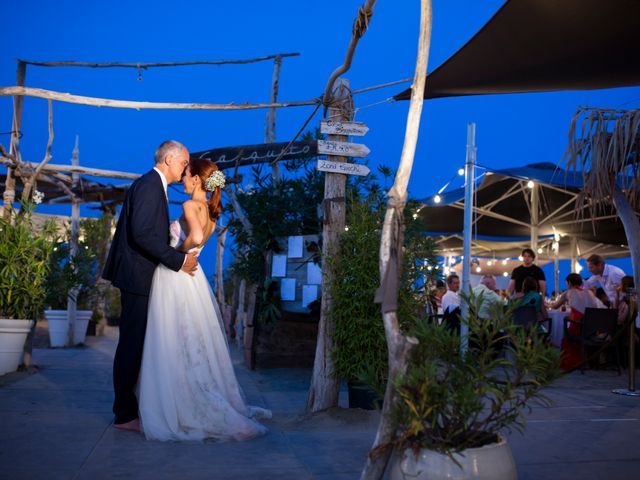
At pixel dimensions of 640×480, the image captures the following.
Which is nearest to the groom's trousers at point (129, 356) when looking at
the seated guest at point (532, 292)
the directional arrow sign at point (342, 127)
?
the directional arrow sign at point (342, 127)

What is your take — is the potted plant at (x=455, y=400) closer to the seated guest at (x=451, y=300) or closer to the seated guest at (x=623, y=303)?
the seated guest at (x=623, y=303)

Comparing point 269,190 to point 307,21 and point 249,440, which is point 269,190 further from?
point 307,21

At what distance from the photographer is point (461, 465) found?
2152 millimetres

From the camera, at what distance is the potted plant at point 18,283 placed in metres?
6.07

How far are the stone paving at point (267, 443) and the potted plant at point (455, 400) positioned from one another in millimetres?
845

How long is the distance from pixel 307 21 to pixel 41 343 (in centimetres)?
11608

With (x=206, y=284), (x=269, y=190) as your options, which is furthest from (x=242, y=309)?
(x=206, y=284)

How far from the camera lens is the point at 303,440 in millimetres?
3883

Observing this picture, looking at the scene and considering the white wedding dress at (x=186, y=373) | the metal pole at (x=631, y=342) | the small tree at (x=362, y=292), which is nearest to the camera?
the white wedding dress at (x=186, y=373)

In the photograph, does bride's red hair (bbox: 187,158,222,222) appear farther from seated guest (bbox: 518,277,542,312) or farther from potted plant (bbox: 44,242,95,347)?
seated guest (bbox: 518,277,542,312)

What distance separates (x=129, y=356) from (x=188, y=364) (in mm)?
390

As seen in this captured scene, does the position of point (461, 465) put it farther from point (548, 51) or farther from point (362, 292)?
point (548, 51)

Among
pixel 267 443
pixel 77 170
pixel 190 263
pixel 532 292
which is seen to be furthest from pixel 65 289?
pixel 532 292

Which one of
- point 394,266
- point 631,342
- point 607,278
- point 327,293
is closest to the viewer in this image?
point 394,266
